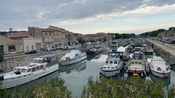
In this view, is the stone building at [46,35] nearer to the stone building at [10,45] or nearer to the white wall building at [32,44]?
the white wall building at [32,44]

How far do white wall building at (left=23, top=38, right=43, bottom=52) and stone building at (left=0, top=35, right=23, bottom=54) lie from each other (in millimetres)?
1331

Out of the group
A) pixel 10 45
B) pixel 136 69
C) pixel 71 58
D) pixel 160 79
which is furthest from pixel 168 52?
pixel 10 45

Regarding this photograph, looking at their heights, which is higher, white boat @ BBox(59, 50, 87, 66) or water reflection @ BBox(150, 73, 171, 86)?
white boat @ BBox(59, 50, 87, 66)

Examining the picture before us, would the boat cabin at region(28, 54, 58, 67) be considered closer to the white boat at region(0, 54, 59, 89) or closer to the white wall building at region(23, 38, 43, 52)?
the white boat at region(0, 54, 59, 89)

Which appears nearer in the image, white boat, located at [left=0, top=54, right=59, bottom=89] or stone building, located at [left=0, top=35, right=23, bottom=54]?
white boat, located at [left=0, top=54, right=59, bottom=89]

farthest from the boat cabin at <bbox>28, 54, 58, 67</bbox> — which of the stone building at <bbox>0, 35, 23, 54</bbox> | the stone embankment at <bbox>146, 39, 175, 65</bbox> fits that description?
the stone embankment at <bbox>146, 39, 175, 65</bbox>

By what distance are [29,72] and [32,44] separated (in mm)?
28627

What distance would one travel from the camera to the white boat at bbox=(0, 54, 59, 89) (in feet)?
51.9

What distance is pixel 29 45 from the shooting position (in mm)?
42938

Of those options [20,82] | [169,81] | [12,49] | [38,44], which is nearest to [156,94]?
[169,81]

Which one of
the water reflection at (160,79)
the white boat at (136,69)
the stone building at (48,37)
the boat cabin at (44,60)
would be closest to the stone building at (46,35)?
the stone building at (48,37)

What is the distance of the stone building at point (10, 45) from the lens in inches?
1412

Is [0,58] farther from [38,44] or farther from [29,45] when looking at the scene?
[38,44]

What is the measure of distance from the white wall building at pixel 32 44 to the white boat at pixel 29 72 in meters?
21.7
